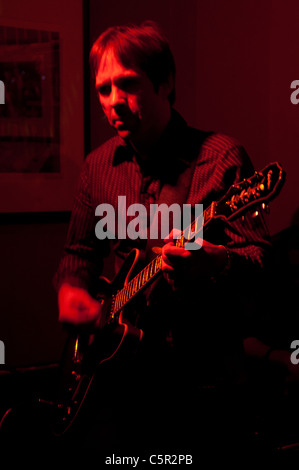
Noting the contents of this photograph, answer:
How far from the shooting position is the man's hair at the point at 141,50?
1.42 meters

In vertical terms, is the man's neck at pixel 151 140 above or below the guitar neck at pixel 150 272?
above

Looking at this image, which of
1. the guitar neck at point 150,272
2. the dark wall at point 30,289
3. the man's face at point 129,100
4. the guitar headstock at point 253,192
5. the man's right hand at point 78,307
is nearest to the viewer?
the guitar headstock at point 253,192

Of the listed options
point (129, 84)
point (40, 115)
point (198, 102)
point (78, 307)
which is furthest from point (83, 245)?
point (198, 102)

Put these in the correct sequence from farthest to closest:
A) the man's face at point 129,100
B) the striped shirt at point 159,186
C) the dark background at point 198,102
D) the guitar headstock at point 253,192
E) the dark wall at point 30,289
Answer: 1. the dark wall at point 30,289
2. the dark background at point 198,102
3. the man's face at point 129,100
4. the striped shirt at point 159,186
5. the guitar headstock at point 253,192

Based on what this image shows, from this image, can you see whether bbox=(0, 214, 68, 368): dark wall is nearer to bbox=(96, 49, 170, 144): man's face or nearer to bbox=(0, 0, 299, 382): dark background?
bbox=(0, 0, 299, 382): dark background

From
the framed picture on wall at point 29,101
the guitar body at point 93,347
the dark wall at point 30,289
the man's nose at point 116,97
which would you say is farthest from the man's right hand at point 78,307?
the framed picture on wall at point 29,101

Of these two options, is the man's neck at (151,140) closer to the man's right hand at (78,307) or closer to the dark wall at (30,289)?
the man's right hand at (78,307)

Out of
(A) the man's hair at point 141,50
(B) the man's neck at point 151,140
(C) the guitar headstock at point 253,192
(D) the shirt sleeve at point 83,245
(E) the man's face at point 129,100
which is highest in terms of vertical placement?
(A) the man's hair at point 141,50

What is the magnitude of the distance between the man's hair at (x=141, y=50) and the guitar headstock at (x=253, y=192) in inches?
19.5

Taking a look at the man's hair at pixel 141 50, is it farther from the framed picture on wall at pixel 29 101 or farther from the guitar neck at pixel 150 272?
the framed picture on wall at pixel 29 101

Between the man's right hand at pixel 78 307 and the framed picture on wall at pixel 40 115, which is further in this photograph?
the framed picture on wall at pixel 40 115

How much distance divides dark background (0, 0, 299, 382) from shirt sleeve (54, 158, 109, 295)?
1.90 ft

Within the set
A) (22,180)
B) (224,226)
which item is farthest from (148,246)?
(22,180)

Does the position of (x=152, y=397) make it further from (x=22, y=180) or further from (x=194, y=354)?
(x=22, y=180)
